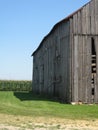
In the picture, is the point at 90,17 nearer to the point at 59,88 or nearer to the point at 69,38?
the point at 69,38

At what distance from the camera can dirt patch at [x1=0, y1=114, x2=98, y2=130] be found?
1507 cm

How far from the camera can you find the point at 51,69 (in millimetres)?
36000

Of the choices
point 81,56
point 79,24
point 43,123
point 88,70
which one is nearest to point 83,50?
point 81,56

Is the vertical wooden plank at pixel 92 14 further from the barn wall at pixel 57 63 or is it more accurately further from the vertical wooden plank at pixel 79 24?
the barn wall at pixel 57 63

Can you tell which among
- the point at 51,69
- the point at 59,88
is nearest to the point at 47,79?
the point at 51,69

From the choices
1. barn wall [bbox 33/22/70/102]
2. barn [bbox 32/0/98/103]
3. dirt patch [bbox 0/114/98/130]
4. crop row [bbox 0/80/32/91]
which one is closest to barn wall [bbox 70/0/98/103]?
barn [bbox 32/0/98/103]

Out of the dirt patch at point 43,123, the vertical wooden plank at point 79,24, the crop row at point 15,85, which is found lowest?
the dirt patch at point 43,123

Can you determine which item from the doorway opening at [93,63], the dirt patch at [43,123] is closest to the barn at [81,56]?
the doorway opening at [93,63]

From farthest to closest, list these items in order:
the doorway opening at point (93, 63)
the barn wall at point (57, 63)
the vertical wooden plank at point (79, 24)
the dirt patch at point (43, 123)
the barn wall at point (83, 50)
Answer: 1. the barn wall at point (57, 63)
2. the vertical wooden plank at point (79, 24)
3. the doorway opening at point (93, 63)
4. the barn wall at point (83, 50)
5. the dirt patch at point (43, 123)

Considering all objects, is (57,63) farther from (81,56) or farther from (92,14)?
(92,14)

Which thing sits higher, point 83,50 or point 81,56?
point 83,50

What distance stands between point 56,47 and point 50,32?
256 cm

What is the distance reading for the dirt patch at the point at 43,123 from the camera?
1507 cm

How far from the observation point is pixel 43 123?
→ 54.1ft
